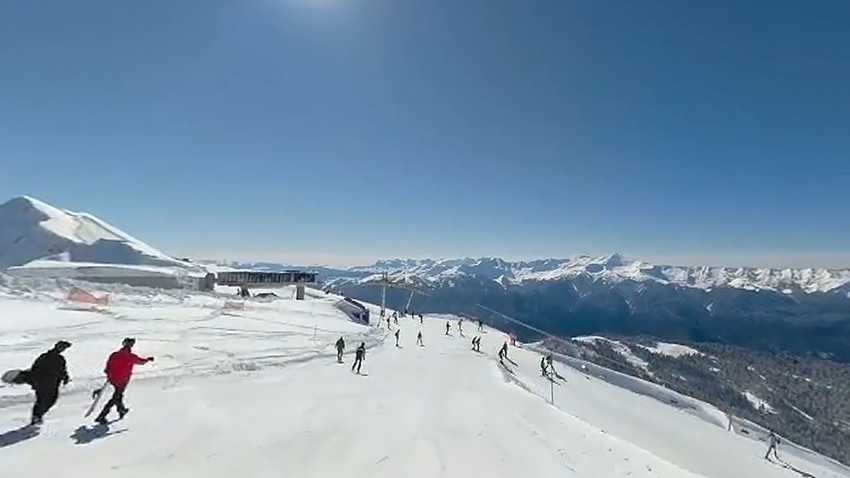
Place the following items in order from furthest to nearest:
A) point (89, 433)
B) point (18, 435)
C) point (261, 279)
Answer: point (261, 279)
point (89, 433)
point (18, 435)

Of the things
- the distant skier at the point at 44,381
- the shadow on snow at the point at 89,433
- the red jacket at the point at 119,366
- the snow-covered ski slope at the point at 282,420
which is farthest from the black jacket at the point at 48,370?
the shadow on snow at the point at 89,433

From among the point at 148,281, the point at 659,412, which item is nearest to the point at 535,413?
the point at 659,412

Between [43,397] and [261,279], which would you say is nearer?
[43,397]

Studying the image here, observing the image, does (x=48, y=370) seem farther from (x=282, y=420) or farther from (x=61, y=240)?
(x=61, y=240)

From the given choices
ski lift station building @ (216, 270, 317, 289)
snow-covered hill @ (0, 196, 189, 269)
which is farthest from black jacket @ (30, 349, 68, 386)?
snow-covered hill @ (0, 196, 189, 269)

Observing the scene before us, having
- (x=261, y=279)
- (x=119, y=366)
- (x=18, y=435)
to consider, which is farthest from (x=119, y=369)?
(x=261, y=279)

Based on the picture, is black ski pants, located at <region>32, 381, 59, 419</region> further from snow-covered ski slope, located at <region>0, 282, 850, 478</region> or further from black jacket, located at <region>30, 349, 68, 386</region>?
snow-covered ski slope, located at <region>0, 282, 850, 478</region>
